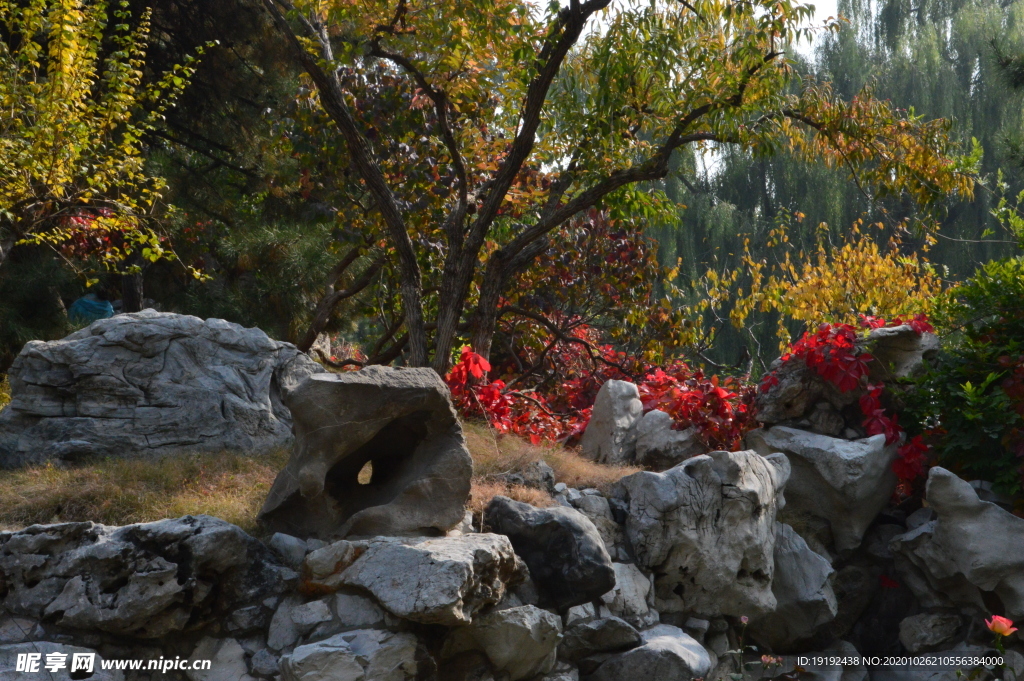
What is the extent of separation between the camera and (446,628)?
3621 mm

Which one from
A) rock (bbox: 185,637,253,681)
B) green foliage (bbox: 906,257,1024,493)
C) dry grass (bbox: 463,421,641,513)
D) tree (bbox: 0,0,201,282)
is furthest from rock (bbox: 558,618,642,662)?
tree (bbox: 0,0,201,282)

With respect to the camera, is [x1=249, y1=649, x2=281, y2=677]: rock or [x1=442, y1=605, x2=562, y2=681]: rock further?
[x1=442, y1=605, x2=562, y2=681]: rock

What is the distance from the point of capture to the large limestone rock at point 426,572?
10.9 feet

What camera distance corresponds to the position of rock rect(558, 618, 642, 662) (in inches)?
163

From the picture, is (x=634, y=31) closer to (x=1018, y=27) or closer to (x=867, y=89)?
(x=867, y=89)

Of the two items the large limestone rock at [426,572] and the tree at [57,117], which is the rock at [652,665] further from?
the tree at [57,117]

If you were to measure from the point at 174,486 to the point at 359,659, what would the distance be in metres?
1.75

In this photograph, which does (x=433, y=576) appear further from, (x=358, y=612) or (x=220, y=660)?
(x=220, y=660)

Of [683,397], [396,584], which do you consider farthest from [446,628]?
[683,397]

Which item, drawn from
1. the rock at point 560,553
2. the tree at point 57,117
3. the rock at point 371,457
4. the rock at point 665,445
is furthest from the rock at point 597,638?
the tree at point 57,117

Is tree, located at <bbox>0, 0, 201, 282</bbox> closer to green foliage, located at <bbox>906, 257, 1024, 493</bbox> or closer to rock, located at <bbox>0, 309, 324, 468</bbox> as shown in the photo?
rock, located at <bbox>0, 309, 324, 468</bbox>

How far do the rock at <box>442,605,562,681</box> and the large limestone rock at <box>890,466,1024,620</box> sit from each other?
8.36 ft

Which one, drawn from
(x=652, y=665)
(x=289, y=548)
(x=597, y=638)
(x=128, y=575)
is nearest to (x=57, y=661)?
(x=128, y=575)

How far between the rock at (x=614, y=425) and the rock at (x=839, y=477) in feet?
2.95
